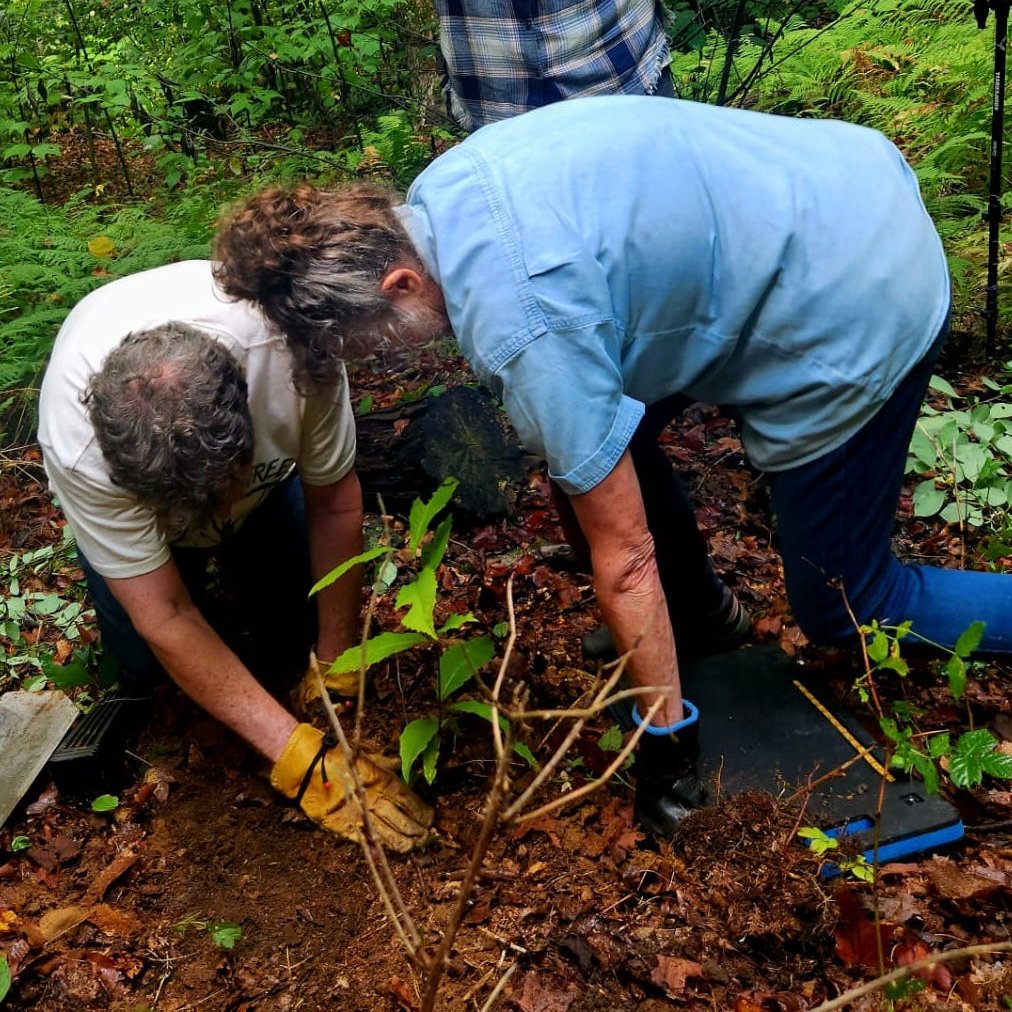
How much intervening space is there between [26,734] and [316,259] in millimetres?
2115

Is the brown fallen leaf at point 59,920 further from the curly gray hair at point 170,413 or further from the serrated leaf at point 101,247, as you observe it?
the serrated leaf at point 101,247

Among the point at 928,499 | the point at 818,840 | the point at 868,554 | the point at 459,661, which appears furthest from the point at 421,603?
the point at 928,499

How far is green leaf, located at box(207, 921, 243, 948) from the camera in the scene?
2387 mm

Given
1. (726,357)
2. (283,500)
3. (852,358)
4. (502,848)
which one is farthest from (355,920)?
(852,358)

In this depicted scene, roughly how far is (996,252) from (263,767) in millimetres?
3603

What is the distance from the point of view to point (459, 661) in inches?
104

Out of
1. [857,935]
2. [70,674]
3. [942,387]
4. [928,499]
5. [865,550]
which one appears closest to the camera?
[857,935]

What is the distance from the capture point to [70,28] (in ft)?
26.4

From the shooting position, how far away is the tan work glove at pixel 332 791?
8.82ft

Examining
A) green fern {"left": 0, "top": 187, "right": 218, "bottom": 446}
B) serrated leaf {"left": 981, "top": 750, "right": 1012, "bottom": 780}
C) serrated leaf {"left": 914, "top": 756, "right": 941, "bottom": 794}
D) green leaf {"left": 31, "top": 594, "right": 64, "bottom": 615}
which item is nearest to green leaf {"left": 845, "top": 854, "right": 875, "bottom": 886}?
serrated leaf {"left": 914, "top": 756, "right": 941, "bottom": 794}

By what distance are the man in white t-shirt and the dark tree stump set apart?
862mm

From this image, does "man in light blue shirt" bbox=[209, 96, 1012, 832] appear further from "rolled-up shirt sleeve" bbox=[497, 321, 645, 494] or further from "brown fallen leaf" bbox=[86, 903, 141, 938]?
"brown fallen leaf" bbox=[86, 903, 141, 938]

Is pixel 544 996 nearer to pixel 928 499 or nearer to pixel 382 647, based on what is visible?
pixel 382 647

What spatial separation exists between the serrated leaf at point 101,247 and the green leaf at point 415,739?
3563mm
